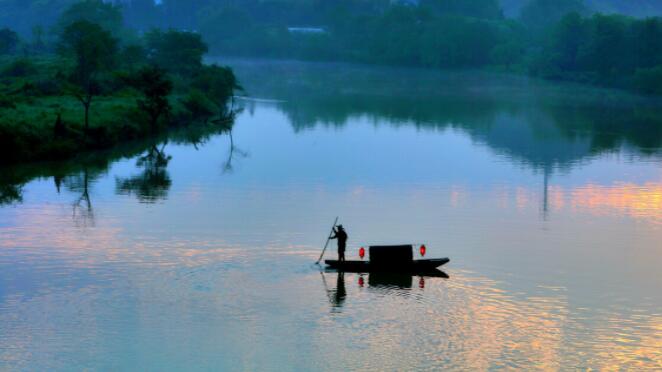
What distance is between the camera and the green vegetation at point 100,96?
3329 inches

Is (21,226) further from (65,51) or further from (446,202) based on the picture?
(65,51)

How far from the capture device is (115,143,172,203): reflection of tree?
68.4m

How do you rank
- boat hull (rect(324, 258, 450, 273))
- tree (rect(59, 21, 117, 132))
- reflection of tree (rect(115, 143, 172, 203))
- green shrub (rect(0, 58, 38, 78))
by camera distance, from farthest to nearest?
green shrub (rect(0, 58, 38, 78))
tree (rect(59, 21, 117, 132))
reflection of tree (rect(115, 143, 172, 203))
boat hull (rect(324, 258, 450, 273))

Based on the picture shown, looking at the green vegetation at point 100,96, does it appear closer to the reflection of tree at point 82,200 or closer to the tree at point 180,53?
the tree at point 180,53

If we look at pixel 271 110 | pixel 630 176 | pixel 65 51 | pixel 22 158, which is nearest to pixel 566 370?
pixel 630 176

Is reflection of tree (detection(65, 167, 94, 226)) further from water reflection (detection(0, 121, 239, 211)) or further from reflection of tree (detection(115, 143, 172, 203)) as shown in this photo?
reflection of tree (detection(115, 143, 172, 203))

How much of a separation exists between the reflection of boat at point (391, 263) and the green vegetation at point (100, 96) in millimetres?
42611

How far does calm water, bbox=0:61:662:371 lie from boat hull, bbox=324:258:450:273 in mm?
426

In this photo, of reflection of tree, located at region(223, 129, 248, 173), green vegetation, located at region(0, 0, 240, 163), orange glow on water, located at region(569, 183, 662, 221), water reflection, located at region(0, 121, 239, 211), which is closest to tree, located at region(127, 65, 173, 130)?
green vegetation, located at region(0, 0, 240, 163)

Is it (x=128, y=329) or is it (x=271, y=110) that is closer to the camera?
(x=128, y=329)

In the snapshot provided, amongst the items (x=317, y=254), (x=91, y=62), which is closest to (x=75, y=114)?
(x=91, y=62)

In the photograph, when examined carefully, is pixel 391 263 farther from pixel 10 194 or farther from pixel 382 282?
pixel 10 194

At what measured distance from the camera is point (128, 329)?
36.8 meters

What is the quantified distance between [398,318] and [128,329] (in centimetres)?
1049
